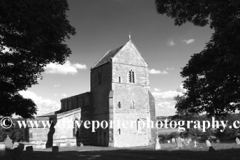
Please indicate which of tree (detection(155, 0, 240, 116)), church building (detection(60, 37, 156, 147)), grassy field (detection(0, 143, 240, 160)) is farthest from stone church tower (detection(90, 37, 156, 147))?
tree (detection(155, 0, 240, 116))

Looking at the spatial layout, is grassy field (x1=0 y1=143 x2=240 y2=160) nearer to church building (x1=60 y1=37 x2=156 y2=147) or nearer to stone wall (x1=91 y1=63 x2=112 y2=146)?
church building (x1=60 y1=37 x2=156 y2=147)

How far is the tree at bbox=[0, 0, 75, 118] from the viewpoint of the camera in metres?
9.78

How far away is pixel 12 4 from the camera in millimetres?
9180

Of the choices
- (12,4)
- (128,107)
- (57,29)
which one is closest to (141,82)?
(128,107)

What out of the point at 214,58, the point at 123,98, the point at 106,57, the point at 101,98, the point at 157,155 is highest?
the point at 106,57

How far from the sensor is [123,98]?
119 feet

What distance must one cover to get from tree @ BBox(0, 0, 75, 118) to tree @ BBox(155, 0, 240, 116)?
17.5ft

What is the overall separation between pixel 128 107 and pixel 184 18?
82.2ft

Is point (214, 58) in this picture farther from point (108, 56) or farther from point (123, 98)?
point (108, 56)

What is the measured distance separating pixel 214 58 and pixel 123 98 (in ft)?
81.1

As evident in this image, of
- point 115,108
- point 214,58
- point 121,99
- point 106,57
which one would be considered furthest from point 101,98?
point 214,58

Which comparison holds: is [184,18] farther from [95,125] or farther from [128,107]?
[95,125]

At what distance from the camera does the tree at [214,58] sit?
9.58 m

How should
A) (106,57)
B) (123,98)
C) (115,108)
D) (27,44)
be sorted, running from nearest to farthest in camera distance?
1. (27,44)
2. (115,108)
3. (123,98)
4. (106,57)
